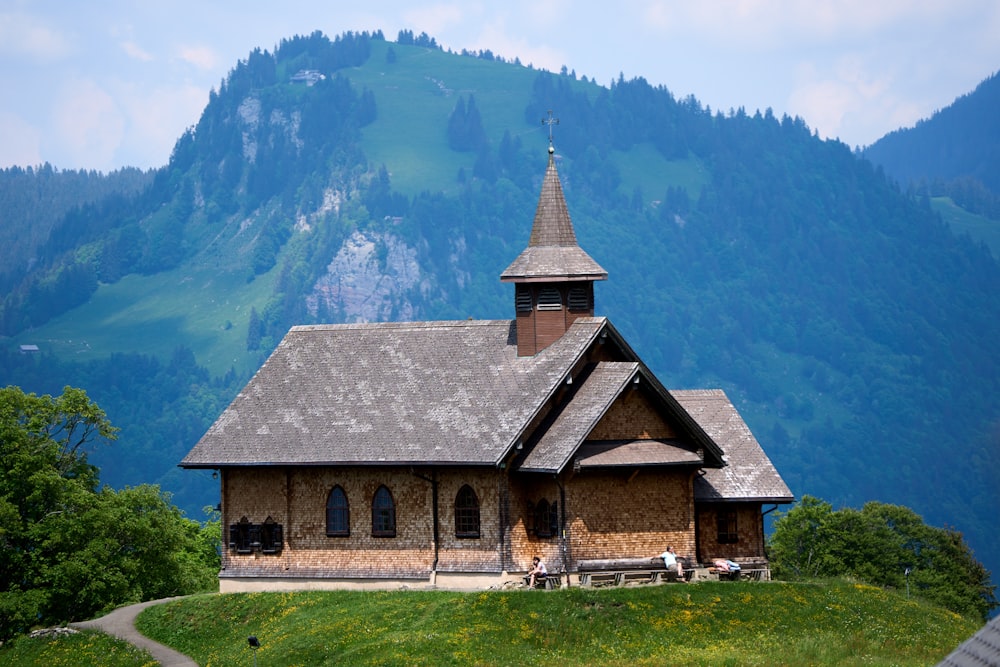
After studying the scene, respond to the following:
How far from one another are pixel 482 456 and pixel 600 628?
782 cm

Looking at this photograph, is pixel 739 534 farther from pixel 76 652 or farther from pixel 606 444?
pixel 76 652

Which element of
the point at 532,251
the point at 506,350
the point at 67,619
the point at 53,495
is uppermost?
the point at 532,251

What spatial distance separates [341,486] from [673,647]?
47.3 ft

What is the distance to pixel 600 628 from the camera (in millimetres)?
45281

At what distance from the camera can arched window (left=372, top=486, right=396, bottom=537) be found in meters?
53.3

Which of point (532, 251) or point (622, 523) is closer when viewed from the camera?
point (622, 523)

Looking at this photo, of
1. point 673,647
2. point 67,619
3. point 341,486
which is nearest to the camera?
point 673,647

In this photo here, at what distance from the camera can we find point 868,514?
327 feet

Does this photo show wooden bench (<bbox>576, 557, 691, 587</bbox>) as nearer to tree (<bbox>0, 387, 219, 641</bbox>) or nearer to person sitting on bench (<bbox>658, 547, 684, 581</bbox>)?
person sitting on bench (<bbox>658, 547, 684, 581</bbox>)

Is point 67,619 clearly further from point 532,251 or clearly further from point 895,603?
point 895,603

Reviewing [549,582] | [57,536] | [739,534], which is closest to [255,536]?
[57,536]

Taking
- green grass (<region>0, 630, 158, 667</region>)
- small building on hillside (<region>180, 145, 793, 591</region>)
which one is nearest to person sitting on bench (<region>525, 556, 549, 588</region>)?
small building on hillside (<region>180, 145, 793, 591</region>)

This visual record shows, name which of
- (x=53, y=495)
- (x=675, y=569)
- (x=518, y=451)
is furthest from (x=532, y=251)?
(x=53, y=495)

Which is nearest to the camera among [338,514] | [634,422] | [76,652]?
[76,652]
